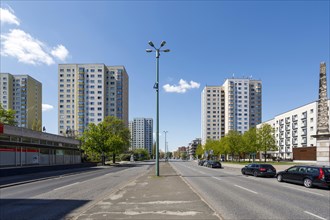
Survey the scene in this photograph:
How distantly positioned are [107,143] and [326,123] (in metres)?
35.3

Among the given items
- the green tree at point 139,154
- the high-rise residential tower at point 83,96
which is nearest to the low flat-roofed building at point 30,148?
the high-rise residential tower at point 83,96

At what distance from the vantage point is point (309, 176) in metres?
15.9

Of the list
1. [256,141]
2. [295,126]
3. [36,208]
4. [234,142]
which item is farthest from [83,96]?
[36,208]

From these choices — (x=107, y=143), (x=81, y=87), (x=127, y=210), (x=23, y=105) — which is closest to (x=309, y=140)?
(x=107, y=143)

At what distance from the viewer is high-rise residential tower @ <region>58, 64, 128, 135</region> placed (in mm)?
109000

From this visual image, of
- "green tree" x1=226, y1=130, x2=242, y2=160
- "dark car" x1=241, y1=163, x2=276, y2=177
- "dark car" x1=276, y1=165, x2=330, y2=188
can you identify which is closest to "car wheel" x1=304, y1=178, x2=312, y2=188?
"dark car" x1=276, y1=165, x2=330, y2=188

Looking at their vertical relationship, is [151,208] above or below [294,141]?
above

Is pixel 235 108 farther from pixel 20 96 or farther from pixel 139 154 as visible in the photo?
pixel 20 96

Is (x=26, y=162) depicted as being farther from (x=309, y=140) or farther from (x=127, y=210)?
(x=309, y=140)

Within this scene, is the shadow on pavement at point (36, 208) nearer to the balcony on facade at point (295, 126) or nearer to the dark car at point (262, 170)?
the dark car at point (262, 170)

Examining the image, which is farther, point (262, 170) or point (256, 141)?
point (256, 141)

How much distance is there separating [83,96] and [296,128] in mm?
85383

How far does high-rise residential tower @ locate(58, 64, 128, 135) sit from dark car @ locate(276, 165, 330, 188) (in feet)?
321

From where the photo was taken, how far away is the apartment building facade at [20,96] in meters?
123
